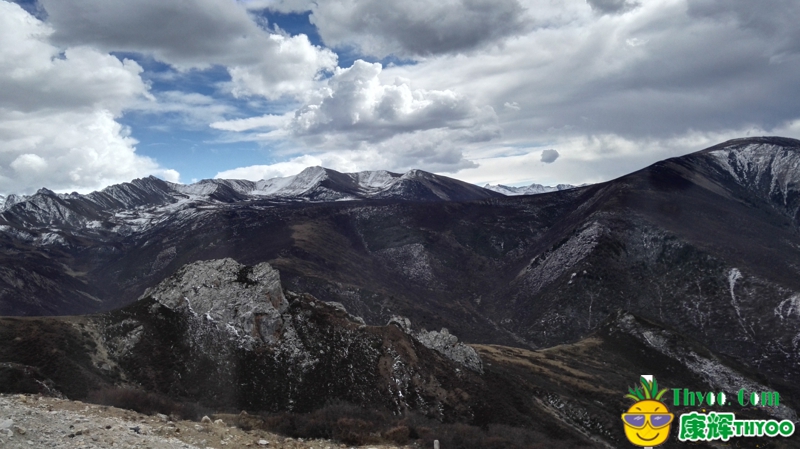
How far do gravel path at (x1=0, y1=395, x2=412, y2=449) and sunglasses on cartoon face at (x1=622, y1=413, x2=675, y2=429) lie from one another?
13.3 m

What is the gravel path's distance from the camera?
18.9 m

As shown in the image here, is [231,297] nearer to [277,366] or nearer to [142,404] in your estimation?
[277,366]

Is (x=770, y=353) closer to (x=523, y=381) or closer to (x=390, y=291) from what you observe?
(x=523, y=381)

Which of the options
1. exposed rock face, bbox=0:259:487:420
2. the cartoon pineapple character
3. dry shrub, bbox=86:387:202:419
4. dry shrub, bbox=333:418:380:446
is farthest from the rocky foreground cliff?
the cartoon pineapple character

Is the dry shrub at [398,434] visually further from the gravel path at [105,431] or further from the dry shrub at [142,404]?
the dry shrub at [142,404]

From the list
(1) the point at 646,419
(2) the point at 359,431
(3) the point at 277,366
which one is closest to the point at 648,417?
(1) the point at 646,419

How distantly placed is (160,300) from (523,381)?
179 feet

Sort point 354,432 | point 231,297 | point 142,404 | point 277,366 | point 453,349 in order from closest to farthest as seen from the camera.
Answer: point 354,432, point 142,404, point 277,366, point 231,297, point 453,349

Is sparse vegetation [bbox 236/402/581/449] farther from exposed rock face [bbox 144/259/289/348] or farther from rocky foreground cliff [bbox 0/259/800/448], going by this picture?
Result: exposed rock face [bbox 144/259/289/348]

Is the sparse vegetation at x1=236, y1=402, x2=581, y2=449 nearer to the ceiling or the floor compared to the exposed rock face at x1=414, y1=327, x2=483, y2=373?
nearer to the ceiling

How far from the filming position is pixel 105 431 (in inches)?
823

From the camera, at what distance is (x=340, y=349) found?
2359 inches

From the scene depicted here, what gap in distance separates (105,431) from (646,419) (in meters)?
24.1

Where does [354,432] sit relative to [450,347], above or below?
above
